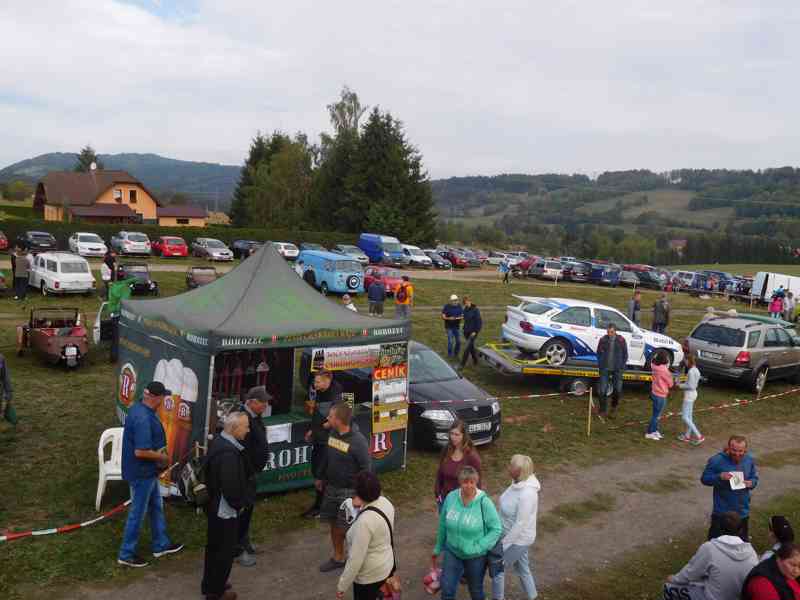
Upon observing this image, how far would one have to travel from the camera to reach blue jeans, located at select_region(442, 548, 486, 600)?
5328 mm

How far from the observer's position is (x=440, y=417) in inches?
407

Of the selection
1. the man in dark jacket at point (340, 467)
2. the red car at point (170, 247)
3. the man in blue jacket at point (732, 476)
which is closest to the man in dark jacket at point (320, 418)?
the man in dark jacket at point (340, 467)

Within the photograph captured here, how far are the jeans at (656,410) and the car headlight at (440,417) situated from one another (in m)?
4.02

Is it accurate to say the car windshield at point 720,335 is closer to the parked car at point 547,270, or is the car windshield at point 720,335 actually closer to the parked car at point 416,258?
the parked car at point 547,270

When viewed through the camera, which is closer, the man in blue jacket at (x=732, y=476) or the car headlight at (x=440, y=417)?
the man in blue jacket at (x=732, y=476)

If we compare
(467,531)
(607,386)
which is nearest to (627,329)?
(607,386)

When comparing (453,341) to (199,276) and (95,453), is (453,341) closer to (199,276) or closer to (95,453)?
(95,453)

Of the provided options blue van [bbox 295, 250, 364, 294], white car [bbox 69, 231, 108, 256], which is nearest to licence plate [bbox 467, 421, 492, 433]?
blue van [bbox 295, 250, 364, 294]

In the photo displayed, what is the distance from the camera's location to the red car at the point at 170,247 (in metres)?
40.1

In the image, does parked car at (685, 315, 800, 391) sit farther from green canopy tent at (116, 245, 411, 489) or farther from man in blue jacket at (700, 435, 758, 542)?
green canopy tent at (116, 245, 411, 489)

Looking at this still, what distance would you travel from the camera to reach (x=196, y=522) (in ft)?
25.3

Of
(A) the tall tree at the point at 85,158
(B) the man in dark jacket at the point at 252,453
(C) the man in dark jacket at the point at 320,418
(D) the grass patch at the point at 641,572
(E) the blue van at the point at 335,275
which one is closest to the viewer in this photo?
(B) the man in dark jacket at the point at 252,453

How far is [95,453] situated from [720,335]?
13.9m

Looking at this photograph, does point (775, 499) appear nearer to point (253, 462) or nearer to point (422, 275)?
point (253, 462)
